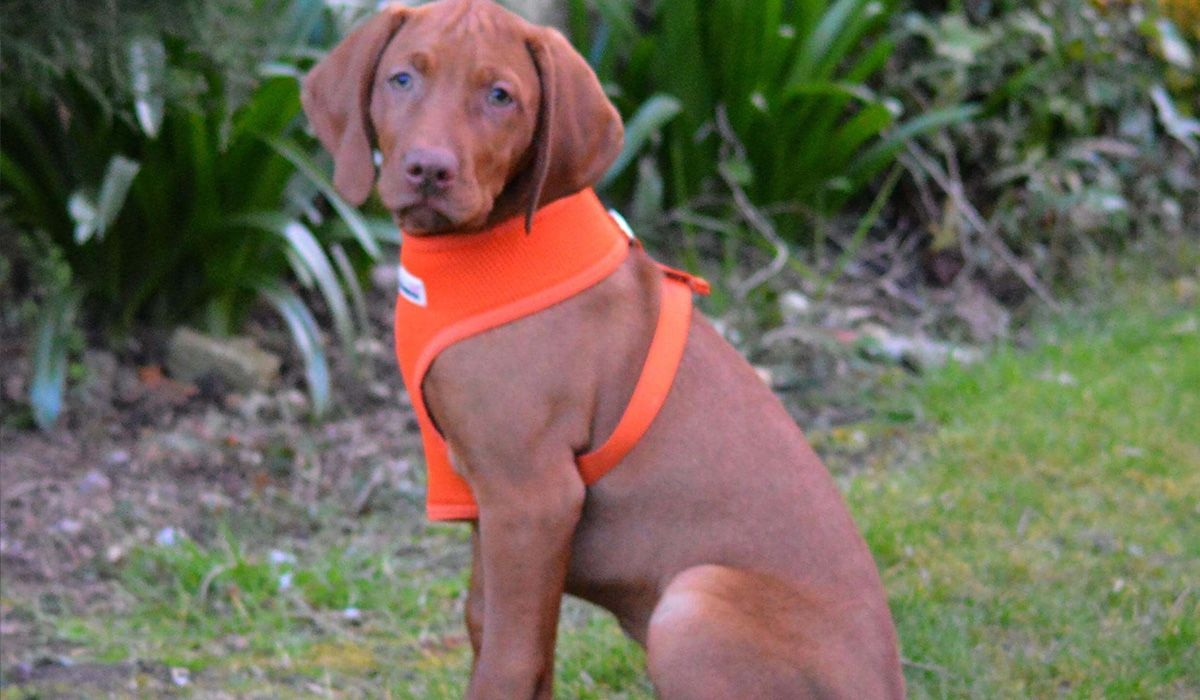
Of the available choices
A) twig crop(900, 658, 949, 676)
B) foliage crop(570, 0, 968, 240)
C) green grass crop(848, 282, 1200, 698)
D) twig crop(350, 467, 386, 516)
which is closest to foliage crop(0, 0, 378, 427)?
twig crop(350, 467, 386, 516)

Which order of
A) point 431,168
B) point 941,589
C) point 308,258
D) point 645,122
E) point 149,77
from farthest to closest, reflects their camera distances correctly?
1. point 645,122
2. point 308,258
3. point 149,77
4. point 941,589
5. point 431,168

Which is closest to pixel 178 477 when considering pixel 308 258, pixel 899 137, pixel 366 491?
pixel 366 491

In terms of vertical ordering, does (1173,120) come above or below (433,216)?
below

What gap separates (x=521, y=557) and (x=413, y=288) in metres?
0.58

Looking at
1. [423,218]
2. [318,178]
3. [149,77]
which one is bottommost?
[318,178]

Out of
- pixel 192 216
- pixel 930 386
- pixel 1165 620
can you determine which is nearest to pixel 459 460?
pixel 1165 620

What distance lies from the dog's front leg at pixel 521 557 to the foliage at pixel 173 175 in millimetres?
2284

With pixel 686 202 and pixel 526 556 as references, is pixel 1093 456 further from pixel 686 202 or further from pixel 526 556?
pixel 526 556

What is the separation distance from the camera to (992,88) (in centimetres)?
722

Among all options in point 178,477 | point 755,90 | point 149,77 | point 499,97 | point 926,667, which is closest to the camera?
point 499,97

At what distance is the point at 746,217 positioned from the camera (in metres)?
6.74

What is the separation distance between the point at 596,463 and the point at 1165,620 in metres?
1.83

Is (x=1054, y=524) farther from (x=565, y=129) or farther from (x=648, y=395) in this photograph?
(x=565, y=129)

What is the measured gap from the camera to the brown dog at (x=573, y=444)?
275cm
